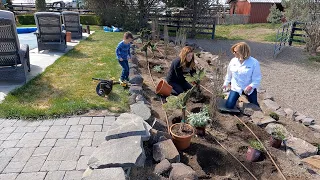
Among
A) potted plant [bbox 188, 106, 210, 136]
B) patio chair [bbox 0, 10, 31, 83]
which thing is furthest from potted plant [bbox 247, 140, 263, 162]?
patio chair [bbox 0, 10, 31, 83]

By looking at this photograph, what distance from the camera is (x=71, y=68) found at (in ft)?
19.8

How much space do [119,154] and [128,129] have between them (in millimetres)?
412

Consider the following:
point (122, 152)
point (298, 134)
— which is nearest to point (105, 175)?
point (122, 152)

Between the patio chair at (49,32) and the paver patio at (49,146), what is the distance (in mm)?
4578

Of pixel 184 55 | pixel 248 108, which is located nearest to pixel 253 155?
pixel 248 108

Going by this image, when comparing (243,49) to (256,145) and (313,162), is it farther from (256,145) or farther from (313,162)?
(313,162)

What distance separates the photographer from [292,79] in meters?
→ 7.21

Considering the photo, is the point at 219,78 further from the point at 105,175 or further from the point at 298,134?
the point at 105,175

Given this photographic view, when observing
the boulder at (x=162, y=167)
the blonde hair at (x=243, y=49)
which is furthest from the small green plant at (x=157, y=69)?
the boulder at (x=162, y=167)

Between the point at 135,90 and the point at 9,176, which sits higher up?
the point at 135,90

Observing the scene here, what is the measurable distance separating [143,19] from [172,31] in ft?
6.87

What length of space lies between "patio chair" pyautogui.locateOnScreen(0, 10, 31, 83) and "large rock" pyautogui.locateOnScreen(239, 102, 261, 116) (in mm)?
4107

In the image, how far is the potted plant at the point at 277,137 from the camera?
3404 millimetres

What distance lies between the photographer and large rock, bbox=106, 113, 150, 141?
2.83 meters
